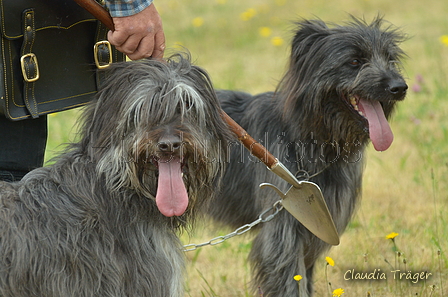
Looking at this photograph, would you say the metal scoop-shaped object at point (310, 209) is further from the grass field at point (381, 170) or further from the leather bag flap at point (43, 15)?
the leather bag flap at point (43, 15)

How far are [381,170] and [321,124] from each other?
2.66 metres

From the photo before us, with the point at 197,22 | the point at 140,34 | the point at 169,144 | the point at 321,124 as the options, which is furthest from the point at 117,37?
the point at 197,22

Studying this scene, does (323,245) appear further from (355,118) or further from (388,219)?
(388,219)

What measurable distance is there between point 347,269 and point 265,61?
6.66 metres

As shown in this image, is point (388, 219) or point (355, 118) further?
→ point (388, 219)

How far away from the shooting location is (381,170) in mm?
6121

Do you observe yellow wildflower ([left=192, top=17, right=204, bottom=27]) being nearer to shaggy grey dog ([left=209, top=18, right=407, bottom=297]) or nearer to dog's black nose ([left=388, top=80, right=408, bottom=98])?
shaggy grey dog ([left=209, top=18, right=407, bottom=297])

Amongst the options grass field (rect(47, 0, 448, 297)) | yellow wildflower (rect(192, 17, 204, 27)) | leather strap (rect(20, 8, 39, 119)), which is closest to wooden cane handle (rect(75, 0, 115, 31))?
leather strap (rect(20, 8, 39, 119))

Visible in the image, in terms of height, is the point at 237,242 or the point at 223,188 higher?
the point at 223,188

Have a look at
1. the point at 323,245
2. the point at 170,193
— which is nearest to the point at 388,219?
the point at 323,245

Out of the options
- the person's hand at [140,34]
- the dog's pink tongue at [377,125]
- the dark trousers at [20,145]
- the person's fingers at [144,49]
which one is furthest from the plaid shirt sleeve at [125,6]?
the dog's pink tongue at [377,125]

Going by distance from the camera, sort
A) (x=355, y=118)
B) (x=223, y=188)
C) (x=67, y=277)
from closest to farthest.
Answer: (x=67, y=277)
(x=355, y=118)
(x=223, y=188)

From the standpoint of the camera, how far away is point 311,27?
384cm

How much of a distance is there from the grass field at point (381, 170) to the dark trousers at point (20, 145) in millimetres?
242
